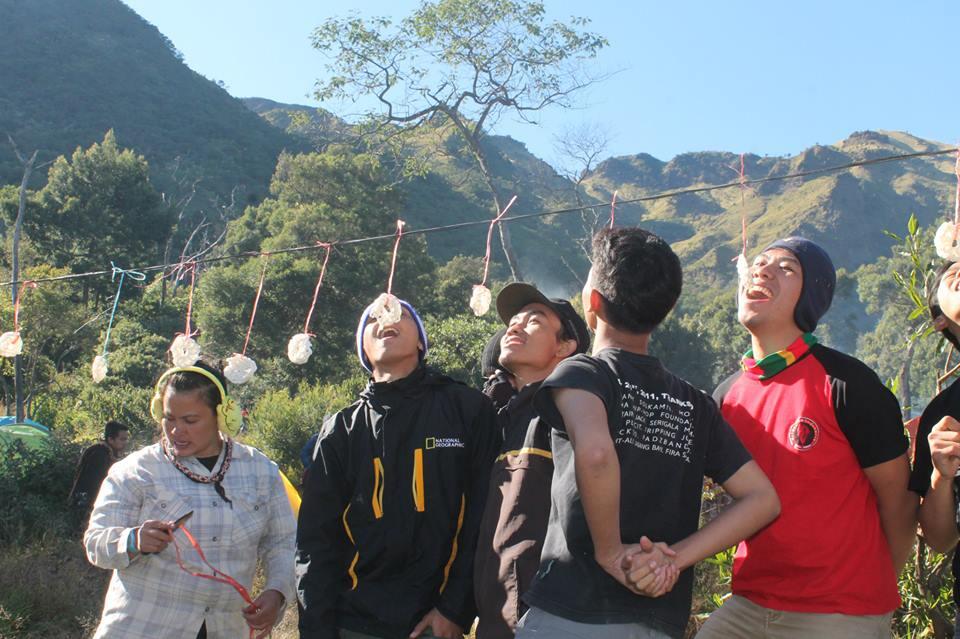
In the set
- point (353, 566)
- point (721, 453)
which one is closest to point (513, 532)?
point (353, 566)

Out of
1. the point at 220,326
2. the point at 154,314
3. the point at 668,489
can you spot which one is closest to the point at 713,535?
the point at 668,489

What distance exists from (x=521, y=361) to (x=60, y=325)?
1529 centimetres

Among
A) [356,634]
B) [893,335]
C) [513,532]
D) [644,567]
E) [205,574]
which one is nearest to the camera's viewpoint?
[644,567]

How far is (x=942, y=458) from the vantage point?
2.14 meters

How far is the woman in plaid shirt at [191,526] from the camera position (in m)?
2.74

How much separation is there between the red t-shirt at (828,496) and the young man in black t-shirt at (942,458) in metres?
0.09

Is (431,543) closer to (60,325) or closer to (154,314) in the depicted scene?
(60,325)

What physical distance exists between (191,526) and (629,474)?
1.52 meters

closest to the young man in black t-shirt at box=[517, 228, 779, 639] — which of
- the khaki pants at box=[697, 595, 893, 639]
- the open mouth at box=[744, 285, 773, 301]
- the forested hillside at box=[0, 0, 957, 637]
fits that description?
the khaki pants at box=[697, 595, 893, 639]

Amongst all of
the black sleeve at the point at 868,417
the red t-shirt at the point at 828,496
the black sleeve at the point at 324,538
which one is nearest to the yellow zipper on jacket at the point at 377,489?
the black sleeve at the point at 324,538

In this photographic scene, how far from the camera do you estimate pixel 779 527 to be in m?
2.36

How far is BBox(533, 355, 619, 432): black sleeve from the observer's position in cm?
190

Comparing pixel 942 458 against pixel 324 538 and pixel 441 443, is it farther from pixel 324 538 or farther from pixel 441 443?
pixel 324 538

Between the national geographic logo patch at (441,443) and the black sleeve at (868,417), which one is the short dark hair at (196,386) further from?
the black sleeve at (868,417)
